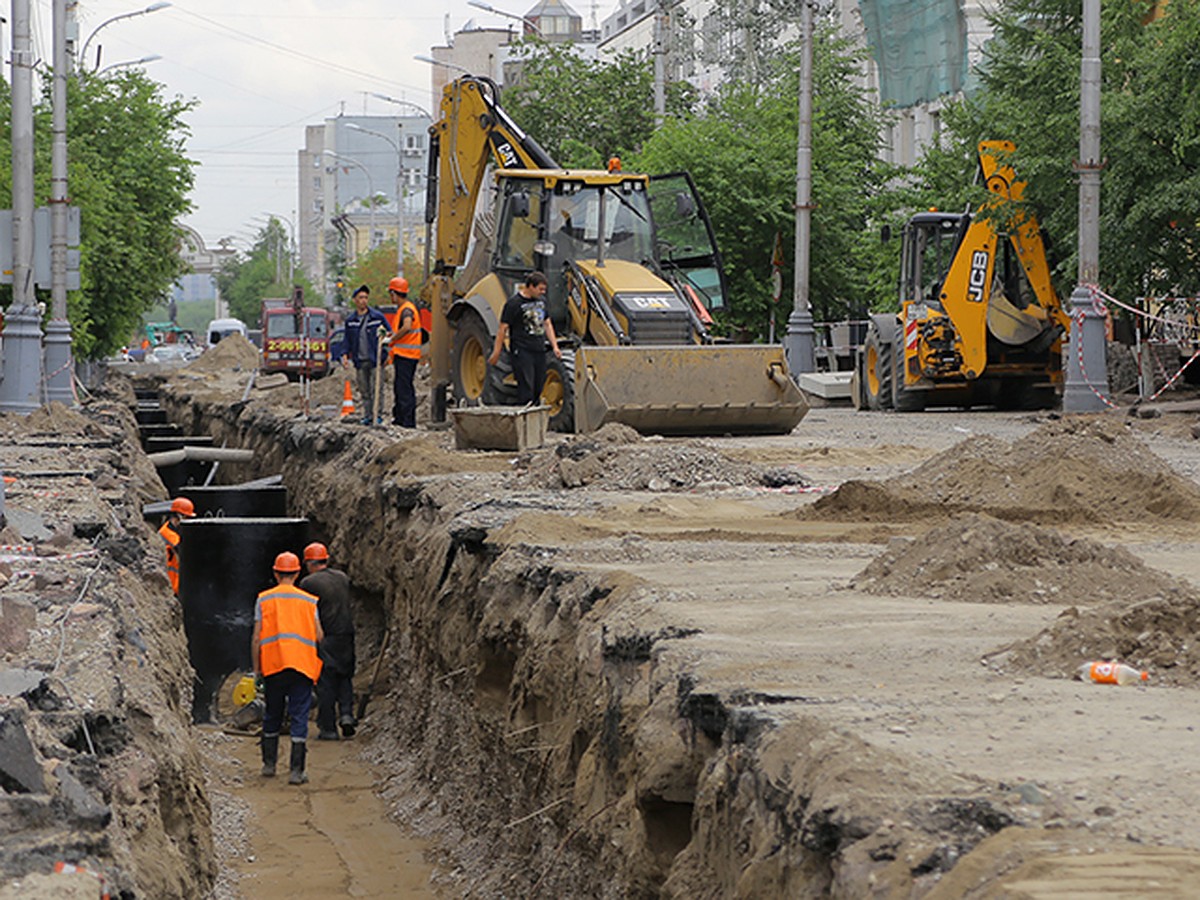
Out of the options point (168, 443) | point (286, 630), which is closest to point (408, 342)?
point (286, 630)

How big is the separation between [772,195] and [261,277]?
106887 mm

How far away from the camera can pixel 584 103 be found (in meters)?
46.3

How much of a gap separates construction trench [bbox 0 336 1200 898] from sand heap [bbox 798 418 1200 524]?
0.03m

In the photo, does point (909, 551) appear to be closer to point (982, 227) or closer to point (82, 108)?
point (982, 227)

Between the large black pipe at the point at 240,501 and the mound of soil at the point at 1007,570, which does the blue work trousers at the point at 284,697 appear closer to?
the mound of soil at the point at 1007,570

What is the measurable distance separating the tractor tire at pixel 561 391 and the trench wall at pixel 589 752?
6.99 feet

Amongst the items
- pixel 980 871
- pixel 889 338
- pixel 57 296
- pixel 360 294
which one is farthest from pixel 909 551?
pixel 57 296

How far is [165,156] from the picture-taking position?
46.9m

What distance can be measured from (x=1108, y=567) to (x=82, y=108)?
40.7 m

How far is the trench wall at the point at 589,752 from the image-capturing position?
4.73 m

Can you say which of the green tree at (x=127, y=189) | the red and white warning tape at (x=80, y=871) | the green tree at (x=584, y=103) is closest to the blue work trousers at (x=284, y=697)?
the red and white warning tape at (x=80, y=871)

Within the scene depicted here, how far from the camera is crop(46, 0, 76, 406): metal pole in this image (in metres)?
25.6

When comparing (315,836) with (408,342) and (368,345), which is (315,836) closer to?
(408,342)

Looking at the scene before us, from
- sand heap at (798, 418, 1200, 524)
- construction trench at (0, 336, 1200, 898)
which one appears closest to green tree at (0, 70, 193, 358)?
construction trench at (0, 336, 1200, 898)
